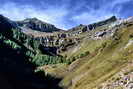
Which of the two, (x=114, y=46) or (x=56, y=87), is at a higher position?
(x=114, y=46)

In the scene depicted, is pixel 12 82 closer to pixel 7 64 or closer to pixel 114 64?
pixel 7 64

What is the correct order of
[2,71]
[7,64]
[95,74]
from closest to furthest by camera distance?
[95,74]
[2,71]
[7,64]

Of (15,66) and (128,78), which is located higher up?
(128,78)

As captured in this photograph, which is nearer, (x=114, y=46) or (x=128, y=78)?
(x=128, y=78)

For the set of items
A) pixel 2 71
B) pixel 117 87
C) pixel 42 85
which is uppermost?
pixel 117 87

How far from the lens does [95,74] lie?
120 meters

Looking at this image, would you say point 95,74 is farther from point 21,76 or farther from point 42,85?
point 21,76

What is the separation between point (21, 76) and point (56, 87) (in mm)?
29875

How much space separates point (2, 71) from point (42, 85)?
2613 cm

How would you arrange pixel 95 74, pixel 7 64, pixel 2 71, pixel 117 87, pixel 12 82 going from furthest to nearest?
pixel 7 64 < pixel 2 71 < pixel 12 82 < pixel 95 74 < pixel 117 87

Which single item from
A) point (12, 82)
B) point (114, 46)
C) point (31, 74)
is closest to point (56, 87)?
point (12, 82)

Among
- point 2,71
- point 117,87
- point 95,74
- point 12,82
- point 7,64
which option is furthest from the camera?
point 7,64

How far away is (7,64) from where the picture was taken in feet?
566

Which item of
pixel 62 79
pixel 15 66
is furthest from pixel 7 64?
pixel 62 79
